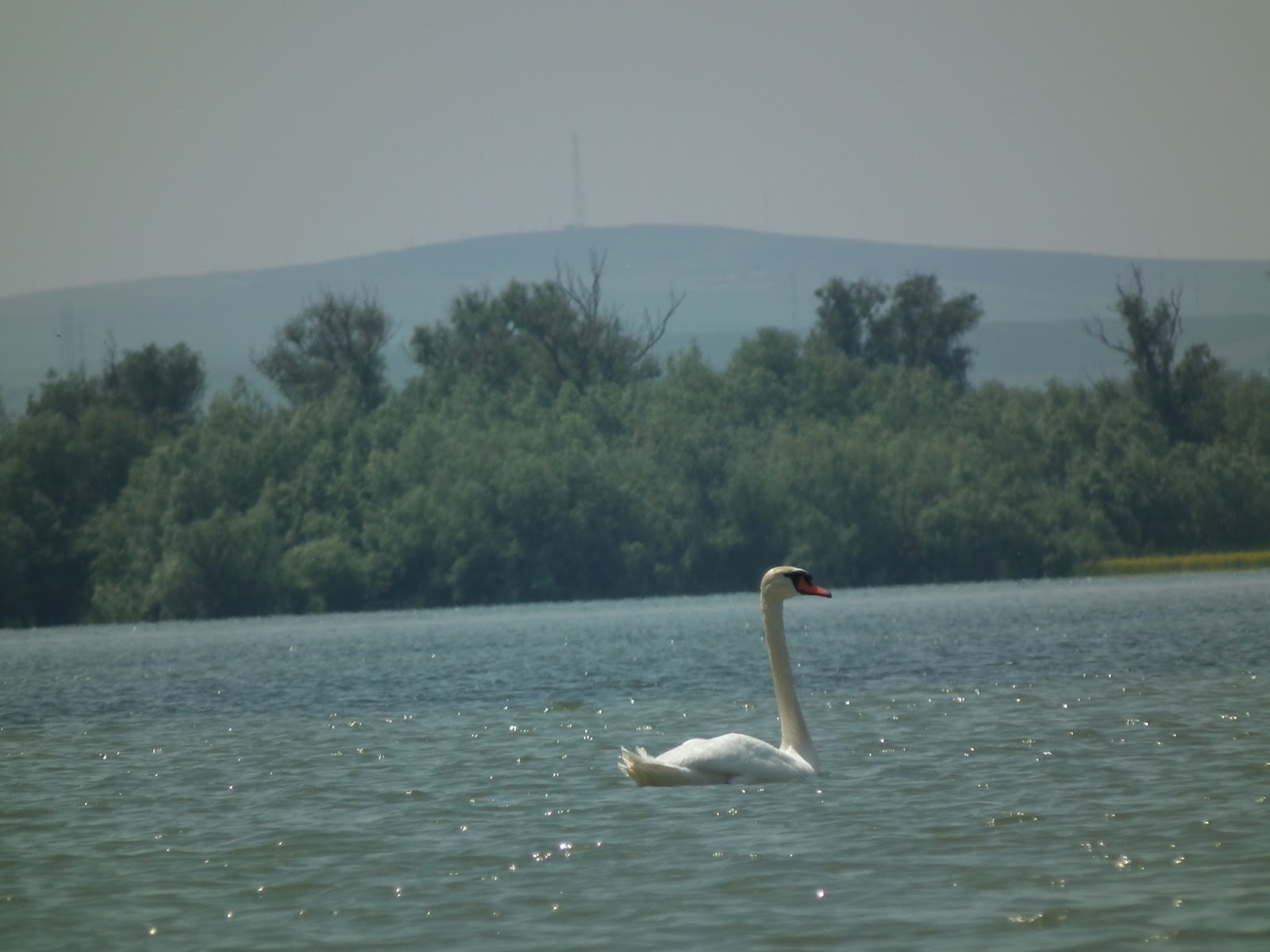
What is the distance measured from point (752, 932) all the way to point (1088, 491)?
81047 mm

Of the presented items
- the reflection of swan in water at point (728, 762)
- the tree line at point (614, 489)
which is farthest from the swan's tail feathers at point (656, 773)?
the tree line at point (614, 489)

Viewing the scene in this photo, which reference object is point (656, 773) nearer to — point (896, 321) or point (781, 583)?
point (781, 583)

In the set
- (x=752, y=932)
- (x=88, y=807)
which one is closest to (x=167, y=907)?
(x=752, y=932)

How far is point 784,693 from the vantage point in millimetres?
18125

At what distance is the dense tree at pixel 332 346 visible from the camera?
112312 millimetres

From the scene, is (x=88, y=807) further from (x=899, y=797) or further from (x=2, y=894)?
(x=899, y=797)

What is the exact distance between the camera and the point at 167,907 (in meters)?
12.2

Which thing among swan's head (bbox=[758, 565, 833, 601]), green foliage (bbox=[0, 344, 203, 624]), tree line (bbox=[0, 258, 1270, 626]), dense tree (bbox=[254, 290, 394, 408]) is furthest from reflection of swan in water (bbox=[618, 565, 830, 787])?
dense tree (bbox=[254, 290, 394, 408])

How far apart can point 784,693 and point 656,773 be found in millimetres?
1788

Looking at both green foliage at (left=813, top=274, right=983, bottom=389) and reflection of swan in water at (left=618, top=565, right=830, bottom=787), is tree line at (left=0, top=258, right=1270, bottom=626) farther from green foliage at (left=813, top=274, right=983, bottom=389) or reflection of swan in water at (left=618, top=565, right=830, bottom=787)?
reflection of swan in water at (left=618, top=565, right=830, bottom=787)

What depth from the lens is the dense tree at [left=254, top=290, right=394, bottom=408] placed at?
112312 millimetres

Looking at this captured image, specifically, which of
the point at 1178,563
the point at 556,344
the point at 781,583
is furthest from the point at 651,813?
the point at 556,344

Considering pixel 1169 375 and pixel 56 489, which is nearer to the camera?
pixel 56 489

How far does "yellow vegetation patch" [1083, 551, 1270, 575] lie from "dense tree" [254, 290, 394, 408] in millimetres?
43029
